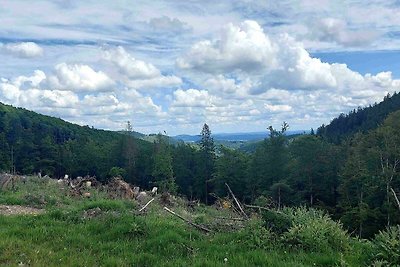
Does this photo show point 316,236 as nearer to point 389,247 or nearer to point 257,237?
point 257,237

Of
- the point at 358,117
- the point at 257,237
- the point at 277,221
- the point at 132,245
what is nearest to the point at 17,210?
the point at 132,245

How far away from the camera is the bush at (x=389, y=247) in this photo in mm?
7277

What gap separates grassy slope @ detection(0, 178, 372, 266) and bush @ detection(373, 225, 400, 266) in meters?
0.37

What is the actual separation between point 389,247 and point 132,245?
477cm

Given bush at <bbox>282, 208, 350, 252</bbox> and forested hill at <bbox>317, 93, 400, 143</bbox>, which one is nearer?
bush at <bbox>282, 208, 350, 252</bbox>

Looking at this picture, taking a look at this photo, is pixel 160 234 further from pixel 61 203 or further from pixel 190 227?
pixel 61 203

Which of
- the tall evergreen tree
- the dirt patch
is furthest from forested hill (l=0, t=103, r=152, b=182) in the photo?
the dirt patch

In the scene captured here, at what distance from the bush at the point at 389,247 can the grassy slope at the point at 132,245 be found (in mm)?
369

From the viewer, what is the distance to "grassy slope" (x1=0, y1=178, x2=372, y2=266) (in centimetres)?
759

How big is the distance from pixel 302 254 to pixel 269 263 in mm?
844

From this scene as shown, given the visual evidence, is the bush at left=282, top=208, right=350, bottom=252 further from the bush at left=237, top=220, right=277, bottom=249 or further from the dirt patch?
the dirt patch

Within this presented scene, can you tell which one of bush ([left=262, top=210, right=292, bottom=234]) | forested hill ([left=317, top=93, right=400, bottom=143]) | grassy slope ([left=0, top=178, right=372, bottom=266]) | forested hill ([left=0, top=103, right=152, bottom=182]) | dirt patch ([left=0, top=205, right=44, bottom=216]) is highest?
forested hill ([left=317, top=93, right=400, bottom=143])

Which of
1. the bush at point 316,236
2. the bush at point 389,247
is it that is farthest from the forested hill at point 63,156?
the bush at point 389,247

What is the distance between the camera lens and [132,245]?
8.71 m
